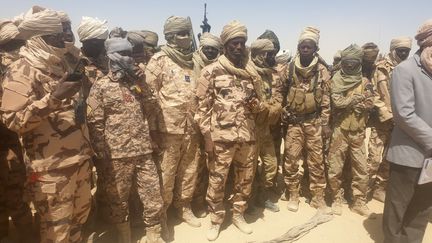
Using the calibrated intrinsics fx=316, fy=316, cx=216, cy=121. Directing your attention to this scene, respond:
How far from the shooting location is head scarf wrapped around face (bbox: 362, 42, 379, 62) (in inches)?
202

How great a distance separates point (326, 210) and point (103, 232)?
344cm

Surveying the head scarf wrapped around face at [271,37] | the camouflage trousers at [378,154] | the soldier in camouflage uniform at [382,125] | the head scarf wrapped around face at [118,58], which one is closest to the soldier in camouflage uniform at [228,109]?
the head scarf wrapped around face at [118,58]

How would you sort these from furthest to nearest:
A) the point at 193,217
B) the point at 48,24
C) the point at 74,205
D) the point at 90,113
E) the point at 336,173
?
the point at 336,173 < the point at 193,217 < the point at 90,113 < the point at 74,205 < the point at 48,24

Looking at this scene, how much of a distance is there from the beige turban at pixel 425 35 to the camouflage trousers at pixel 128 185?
11.0ft

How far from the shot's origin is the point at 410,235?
3.74m

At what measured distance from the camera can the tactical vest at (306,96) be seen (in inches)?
190

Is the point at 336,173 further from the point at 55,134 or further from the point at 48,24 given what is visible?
the point at 48,24

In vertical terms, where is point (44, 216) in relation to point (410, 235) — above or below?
above

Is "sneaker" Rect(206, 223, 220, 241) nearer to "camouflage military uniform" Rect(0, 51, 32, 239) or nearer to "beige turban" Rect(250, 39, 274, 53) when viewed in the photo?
"camouflage military uniform" Rect(0, 51, 32, 239)

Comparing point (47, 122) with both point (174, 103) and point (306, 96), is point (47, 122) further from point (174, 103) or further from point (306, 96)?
point (306, 96)

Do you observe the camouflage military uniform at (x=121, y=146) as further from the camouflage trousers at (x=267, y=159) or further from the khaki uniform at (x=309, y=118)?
the khaki uniform at (x=309, y=118)

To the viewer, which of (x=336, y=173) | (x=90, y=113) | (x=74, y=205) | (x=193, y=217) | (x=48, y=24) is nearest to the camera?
(x=48, y=24)

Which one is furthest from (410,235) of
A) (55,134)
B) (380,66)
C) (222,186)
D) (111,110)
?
(55,134)

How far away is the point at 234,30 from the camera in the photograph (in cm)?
399
